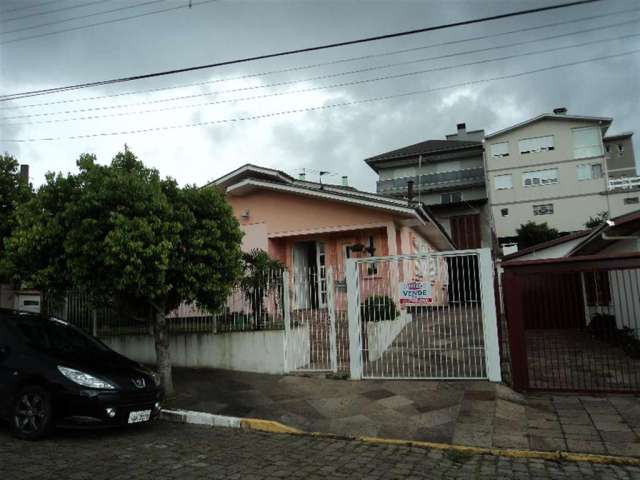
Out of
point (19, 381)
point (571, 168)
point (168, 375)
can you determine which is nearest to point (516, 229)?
point (571, 168)

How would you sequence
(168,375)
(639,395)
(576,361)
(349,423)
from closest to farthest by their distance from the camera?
(349,423)
(639,395)
(168,375)
(576,361)

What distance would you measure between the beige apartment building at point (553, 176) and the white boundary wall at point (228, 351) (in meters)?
32.4

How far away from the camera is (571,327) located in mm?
10406

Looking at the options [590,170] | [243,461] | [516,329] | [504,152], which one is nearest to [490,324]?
[516,329]

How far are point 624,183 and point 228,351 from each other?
36.9 meters

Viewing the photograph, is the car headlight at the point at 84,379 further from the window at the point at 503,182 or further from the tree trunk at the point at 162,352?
the window at the point at 503,182

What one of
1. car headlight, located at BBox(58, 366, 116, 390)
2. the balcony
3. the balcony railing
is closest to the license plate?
car headlight, located at BBox(58, 366, 116, 390)

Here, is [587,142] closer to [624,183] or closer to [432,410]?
[624,183]

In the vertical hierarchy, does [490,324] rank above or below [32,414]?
above

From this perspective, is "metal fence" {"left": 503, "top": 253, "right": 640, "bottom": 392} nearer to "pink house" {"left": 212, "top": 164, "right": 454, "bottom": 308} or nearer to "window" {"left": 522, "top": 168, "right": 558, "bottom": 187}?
"pink house" {"left": 212, "top": 164, "right": 454, "bottom": 308}

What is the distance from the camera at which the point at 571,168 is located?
124ft

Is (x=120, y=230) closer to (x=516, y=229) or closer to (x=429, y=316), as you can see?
(x=429, y=316)

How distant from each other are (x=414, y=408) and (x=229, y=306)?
432cm

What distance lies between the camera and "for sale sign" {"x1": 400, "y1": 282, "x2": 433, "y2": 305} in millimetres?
8500
